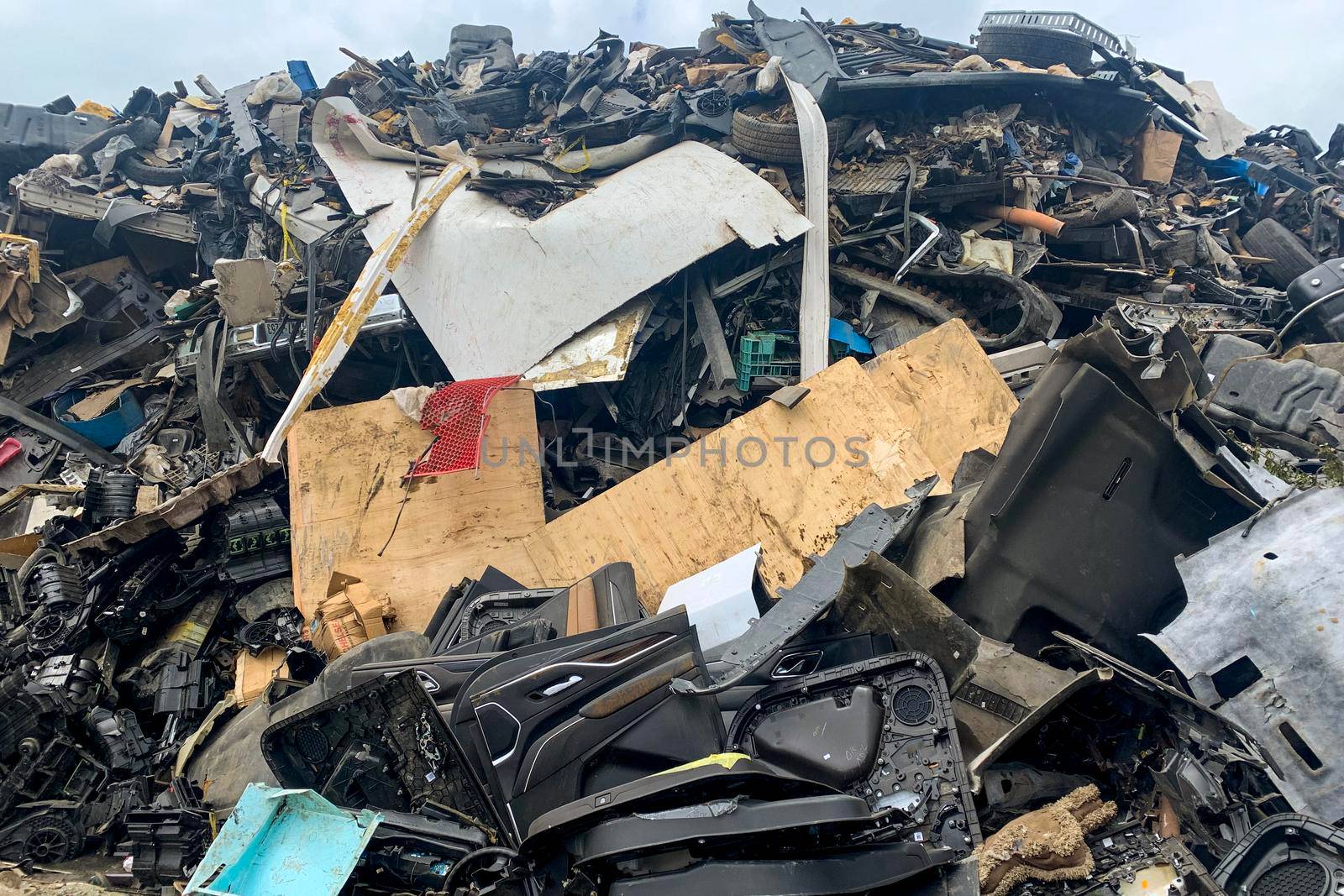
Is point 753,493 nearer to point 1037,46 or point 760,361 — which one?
point 760,361

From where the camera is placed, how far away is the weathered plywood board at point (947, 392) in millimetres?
4863

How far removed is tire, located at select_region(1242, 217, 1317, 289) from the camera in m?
6.65

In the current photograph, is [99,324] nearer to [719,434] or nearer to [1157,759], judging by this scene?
[719,434]

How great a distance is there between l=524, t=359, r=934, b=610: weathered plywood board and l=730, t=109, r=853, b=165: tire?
7.93 ft

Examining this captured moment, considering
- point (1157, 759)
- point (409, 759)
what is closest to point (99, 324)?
point (409, 759)

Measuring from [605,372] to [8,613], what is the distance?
4107mm

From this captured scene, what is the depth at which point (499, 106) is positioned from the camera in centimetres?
835

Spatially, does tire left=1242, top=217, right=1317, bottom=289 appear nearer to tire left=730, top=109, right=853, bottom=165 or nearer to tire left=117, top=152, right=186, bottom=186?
tire left=730, top=109, right=853, bottom=165

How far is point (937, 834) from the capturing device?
2.17 m

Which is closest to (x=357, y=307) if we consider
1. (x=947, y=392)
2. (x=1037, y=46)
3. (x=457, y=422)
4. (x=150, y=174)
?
(x=457, y=422)

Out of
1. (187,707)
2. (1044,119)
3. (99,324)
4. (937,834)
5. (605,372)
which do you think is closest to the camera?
(937,834)

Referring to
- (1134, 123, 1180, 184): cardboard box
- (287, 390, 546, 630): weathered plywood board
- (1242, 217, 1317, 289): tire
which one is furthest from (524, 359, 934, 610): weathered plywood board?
(1134, 123, 1180, 184): cardboard box

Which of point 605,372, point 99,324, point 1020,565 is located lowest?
point 1020,565

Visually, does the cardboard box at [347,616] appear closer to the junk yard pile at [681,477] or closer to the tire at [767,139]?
the junk yard pile at [681,477]
